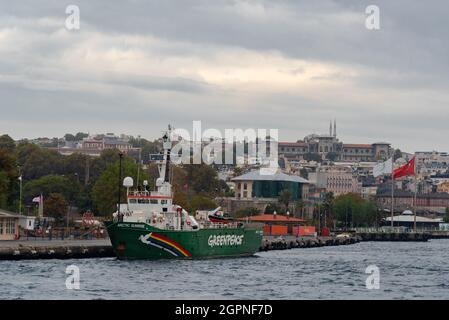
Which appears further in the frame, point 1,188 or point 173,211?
point 1,188

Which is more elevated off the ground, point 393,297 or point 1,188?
point 1,188

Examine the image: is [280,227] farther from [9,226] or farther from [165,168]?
[165,168]

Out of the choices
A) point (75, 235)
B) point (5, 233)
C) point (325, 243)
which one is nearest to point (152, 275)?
point (5, 233)

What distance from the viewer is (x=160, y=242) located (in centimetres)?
8106

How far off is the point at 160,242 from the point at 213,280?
46.4ft

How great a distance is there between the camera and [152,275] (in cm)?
6900

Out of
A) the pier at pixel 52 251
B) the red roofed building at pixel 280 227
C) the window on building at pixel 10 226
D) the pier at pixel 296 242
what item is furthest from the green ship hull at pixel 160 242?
the red roofed building at pixel 280 227

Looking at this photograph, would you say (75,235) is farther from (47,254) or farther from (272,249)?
(47,254)

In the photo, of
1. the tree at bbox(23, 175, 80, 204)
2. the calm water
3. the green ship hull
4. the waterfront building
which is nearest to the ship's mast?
the green ship hull

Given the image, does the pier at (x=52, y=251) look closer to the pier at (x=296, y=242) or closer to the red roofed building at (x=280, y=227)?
the pier at (x=296, y=242)

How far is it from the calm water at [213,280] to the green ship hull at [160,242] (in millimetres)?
1185

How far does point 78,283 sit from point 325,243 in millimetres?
93609
